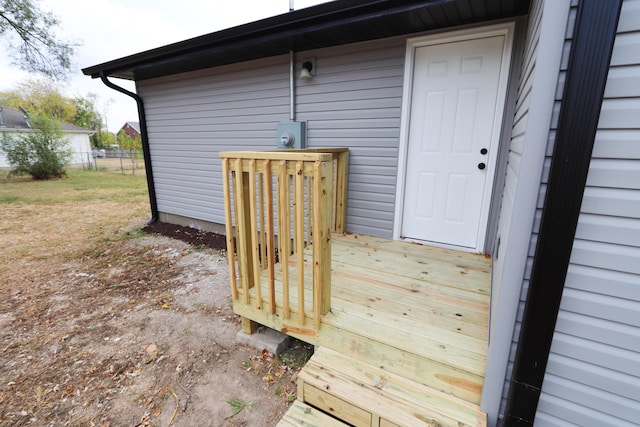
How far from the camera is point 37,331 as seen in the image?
8.13ft

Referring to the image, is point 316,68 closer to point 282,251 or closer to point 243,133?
point 243,133

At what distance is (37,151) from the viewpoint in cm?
1130

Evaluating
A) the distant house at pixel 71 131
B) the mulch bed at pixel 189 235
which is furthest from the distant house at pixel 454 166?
the distant house at pixel 71 131

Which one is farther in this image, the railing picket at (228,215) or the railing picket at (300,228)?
the railing picket at (228,215)

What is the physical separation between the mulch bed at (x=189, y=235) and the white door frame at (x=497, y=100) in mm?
2848

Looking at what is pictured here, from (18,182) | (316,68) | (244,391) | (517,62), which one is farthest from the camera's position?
(18,182)

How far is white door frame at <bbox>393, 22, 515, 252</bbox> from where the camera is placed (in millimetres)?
2479

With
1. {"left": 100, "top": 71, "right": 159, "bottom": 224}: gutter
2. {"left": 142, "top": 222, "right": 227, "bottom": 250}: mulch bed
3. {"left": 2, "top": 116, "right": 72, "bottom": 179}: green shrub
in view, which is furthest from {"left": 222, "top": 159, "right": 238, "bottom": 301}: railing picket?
{"left": 2, "top": 116, "right": 72, "bottom": 179}: green shrub

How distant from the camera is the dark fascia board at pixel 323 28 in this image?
232 cm

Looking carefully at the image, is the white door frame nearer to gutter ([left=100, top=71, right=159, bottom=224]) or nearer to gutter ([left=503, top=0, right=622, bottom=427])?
gutter ([left=503, top=0, right=622, bottom=427])

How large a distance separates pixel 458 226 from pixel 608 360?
76.4 inches

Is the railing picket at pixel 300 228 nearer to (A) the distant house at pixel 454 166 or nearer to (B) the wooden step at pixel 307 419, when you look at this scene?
(A) the distant house at pixel 454 166

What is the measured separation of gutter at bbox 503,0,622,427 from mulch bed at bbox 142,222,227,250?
13.1 ft

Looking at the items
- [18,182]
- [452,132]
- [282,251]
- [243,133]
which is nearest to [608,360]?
[282,251]
